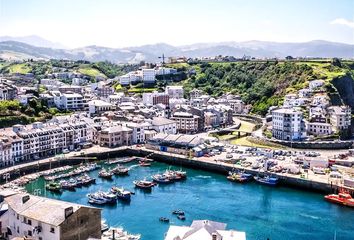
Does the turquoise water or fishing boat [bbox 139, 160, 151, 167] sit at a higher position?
fishing boat [bbox 139, 160, 151, 167]

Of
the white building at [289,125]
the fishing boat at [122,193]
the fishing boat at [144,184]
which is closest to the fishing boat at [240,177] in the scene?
the fishing boat at [144,184]

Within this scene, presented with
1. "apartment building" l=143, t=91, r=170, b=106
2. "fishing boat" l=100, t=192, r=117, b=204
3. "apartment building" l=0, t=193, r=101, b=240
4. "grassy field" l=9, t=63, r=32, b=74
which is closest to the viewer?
"apartment building" l=0, t=193, r=101, b=240

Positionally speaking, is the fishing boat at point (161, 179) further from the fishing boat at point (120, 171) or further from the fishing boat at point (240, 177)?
the fishing boat at point (240, 177)

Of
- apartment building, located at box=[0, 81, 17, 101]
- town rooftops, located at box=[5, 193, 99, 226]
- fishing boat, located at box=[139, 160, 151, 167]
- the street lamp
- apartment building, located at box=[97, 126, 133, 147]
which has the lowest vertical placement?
fishing boat, located at box=[139, 160, 151, 167]

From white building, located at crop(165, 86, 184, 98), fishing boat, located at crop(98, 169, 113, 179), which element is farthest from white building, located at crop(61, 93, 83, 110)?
fishing boat, located at crop(98, 169, 113, 179)

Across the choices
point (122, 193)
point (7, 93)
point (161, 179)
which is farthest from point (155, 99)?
point (122, 193)

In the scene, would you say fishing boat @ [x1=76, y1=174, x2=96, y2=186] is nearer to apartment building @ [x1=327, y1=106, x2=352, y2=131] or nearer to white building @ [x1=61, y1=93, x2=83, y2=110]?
white building @ [x1=61, y1=93, x2=83, y2=110]

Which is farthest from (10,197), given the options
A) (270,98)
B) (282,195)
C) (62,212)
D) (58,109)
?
(270,98)
